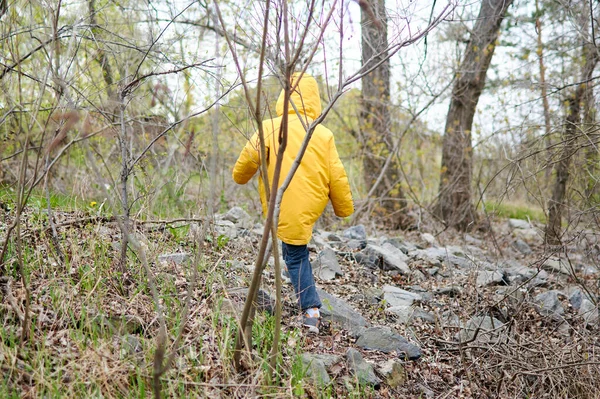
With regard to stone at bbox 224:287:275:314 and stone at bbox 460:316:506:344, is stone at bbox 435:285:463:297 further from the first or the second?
stone at bbox 224:287:275:314

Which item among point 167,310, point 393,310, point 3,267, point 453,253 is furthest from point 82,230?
point 453,253

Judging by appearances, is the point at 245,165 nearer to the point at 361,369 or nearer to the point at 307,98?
the point at 307,98

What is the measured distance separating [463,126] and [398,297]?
5614 mm

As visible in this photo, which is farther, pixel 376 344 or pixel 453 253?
pixel 453 253

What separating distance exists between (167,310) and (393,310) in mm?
1861

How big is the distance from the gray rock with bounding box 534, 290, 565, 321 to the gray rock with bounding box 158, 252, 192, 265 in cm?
283

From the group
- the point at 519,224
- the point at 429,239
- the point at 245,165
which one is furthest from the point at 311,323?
the point at 519,224

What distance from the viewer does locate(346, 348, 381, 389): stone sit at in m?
3.04

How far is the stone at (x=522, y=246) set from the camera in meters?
7.76

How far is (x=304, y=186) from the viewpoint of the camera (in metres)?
3.52

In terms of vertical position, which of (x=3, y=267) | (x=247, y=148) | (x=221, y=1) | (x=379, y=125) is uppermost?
(x=221, y=1)

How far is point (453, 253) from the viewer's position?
621cm

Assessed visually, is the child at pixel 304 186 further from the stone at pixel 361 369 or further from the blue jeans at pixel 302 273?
the stone at pixel 361 369

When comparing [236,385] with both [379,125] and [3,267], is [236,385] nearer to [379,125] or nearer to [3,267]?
[3,267]
